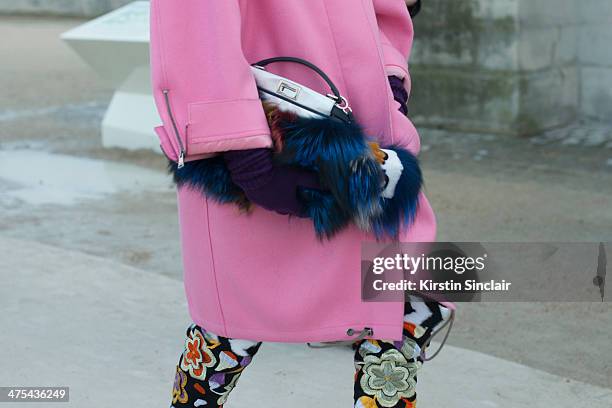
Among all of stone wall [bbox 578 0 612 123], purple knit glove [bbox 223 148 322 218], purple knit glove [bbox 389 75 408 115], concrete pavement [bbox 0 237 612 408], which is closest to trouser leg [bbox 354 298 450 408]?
purple knit glove [bbox 223 148 322 218]

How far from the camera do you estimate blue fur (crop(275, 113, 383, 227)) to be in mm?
1833

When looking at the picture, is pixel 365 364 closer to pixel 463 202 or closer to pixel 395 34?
pixel 395 34

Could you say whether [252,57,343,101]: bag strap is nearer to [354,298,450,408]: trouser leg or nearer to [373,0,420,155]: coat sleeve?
[373,0,420,155]: coat sleeve

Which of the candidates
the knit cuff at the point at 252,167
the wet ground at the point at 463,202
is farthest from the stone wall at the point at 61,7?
the knit cuff at the point at 252,167

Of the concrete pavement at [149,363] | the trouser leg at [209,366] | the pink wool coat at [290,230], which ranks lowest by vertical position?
the concrete pavement at [149,363]

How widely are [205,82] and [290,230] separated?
35cm

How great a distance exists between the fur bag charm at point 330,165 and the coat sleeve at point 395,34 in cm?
33

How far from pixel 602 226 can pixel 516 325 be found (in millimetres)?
1547

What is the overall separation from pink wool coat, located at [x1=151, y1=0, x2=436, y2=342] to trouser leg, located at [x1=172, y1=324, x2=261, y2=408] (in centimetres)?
4

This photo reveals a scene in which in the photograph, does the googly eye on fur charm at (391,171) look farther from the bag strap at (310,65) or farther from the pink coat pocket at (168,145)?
the pink coat pocket at (168,145)

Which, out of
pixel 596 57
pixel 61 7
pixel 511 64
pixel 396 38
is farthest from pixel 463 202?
pixel 61 7

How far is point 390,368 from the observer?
202 centimetres

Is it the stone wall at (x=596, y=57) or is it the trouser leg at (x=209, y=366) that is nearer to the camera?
the trouser leg at (x=209, y=366)

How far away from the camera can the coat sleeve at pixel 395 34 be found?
2.23 metres
